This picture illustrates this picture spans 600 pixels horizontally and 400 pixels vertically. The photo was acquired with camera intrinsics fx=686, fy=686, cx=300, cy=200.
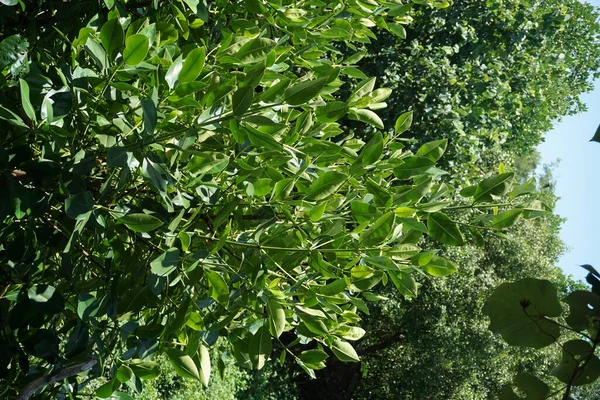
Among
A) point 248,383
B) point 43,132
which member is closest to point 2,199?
point 43,132

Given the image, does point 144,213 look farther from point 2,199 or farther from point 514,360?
point 514,360

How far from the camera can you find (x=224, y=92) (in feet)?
5.21

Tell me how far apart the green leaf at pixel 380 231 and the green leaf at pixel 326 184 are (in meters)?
0.17

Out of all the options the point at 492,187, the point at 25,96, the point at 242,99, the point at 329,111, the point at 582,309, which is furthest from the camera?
the point at 329,111

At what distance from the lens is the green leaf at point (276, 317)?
1660mm

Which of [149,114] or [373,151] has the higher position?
[373,151]

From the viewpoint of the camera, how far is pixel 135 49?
1.57 meters

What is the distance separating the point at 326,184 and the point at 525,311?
1.21m

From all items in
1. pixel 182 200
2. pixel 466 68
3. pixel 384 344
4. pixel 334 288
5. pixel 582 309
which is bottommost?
pixel 384 344

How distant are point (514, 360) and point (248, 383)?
5.43 m

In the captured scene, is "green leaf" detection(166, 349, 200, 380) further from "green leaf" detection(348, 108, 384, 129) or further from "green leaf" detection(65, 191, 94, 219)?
"green leaf" detection(348, 108, 384, 129)

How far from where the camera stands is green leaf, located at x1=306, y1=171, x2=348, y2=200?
1.78 metres

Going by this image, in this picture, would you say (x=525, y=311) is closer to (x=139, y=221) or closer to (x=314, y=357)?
(x=139, y=221)

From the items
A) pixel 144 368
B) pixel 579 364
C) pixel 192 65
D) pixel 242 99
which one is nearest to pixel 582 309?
pixel 579 364
